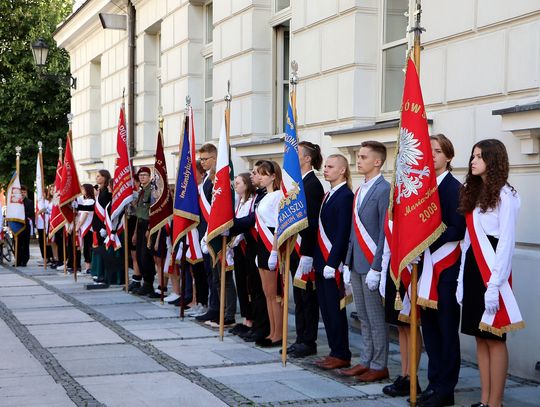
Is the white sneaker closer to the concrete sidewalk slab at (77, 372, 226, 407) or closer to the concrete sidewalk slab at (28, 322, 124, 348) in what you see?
the concrete sidewalk slab at (28, 322, 124, 348)

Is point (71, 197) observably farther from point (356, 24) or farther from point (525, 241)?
point (525, 241)

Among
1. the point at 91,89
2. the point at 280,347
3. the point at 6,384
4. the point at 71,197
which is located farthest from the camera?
the point at 91,89

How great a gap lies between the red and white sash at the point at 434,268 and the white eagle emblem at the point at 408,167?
449 mm

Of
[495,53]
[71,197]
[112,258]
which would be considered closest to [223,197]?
[495,53]

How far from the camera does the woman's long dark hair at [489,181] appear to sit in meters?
5.50

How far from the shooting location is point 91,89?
21.3 meters

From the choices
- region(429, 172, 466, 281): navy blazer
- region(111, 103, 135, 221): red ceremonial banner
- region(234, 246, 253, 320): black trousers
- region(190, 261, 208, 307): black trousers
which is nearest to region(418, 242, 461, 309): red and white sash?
region(429, 172, 466, 281): navy blazer

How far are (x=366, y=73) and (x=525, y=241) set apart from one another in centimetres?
319

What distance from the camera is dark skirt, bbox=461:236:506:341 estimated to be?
554 centimetres

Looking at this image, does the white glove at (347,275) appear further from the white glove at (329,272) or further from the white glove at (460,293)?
the white glove at (460,293)

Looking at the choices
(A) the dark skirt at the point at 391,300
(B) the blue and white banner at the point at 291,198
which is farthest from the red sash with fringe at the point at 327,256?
(A) the dark skirt at the point at 391,300

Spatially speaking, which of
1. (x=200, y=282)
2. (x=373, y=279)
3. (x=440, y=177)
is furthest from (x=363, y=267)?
(x=200, y=282)

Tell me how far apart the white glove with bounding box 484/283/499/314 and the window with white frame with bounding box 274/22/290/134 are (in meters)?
6.69

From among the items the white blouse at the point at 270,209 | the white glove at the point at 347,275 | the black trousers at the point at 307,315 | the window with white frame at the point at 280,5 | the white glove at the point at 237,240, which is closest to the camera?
the white glove at the point at 347,275
